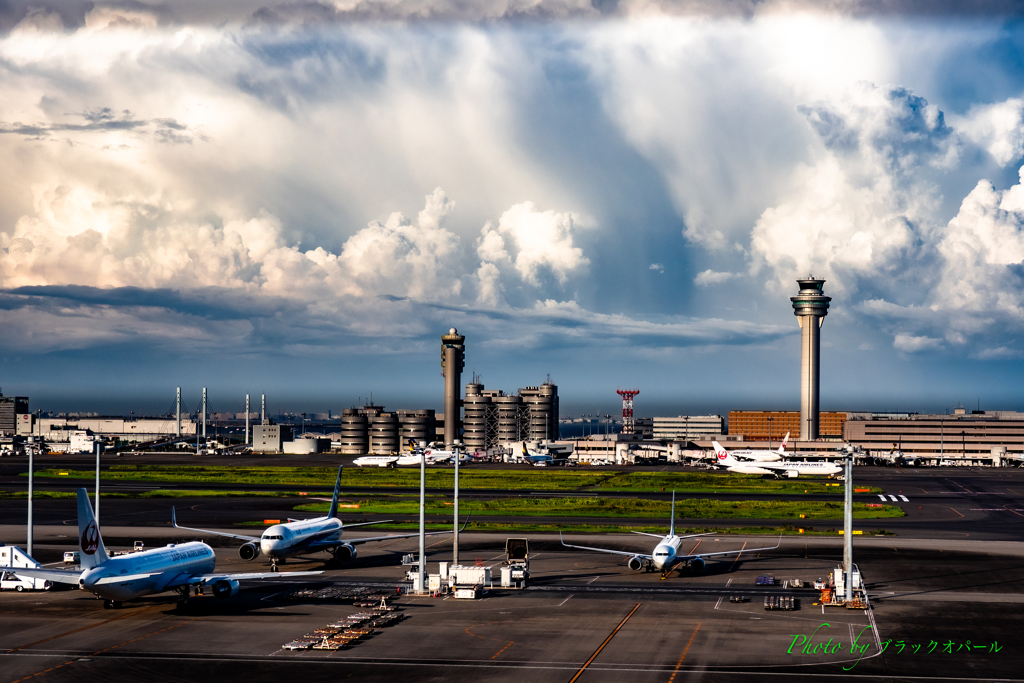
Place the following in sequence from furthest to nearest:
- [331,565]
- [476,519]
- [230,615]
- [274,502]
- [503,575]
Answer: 1. [274,502]
2. [476,519]
3. [331,565]
4. [503,575]
5. [230,615]

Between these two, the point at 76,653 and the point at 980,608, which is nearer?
the point at 76,653

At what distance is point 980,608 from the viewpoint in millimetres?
67125

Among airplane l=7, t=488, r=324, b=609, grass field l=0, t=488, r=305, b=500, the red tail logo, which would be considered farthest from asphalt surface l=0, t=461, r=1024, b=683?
grass field l=0, t=488, r=305, b=500

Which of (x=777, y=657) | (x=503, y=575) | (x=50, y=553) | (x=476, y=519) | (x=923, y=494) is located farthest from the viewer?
(x=923, y=494)

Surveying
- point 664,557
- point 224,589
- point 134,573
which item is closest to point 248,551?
point 224,589

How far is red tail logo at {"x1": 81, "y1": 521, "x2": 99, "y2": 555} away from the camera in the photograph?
60.4 meters

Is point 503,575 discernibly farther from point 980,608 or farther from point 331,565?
point 980,608

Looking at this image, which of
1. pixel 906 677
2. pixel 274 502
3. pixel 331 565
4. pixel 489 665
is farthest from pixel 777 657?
pixel 274 502

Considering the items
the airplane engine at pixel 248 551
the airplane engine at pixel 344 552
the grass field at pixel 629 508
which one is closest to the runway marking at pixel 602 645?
the airplane engine at pixel 344 552

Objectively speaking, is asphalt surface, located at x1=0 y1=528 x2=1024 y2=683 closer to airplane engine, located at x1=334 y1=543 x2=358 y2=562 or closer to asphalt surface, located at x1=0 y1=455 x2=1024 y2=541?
airplane engine, located at x1=334 y1=543 x2=358 y2=562

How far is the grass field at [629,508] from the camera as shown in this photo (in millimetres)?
132625

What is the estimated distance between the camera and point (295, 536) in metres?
83.6

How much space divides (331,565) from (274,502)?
67729 mm

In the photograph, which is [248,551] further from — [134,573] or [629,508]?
[629,508]
